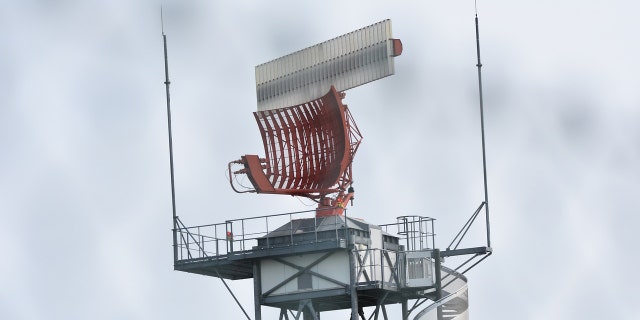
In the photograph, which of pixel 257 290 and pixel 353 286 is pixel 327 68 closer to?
pixel 257 290

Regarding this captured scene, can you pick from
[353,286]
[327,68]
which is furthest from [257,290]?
[327,68]

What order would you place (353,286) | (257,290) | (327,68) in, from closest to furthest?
(353,286), (257,290), (327,68)

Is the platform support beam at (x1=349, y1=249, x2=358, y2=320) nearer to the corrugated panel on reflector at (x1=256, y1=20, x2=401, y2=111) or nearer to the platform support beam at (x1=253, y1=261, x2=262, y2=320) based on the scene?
the platform support beam at (x1=253, y1=261, x2=262, y2=320)

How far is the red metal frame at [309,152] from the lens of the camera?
126m

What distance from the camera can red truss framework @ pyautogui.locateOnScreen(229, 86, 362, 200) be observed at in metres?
126

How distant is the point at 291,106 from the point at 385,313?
38.1 feet

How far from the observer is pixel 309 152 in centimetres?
12762

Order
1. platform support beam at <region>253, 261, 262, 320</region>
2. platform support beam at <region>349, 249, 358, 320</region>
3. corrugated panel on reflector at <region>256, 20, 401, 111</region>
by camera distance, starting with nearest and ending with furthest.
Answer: platform support beam at <region>349, 249, 358, 320</region> < platform support beam at <region>253, 261, 262, 320</region> < corrugated panel on reflector at <region>256, 20, 401, 111</region>

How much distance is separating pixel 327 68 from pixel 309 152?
455 cm

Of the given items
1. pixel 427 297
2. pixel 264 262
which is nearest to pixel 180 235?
pixel 264 262

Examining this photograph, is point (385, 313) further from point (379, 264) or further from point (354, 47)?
point (354, 47)

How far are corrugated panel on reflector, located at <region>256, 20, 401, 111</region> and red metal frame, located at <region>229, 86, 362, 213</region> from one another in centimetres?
131

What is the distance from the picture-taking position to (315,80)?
129375 millimetres

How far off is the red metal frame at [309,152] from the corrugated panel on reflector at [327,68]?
131 cm
